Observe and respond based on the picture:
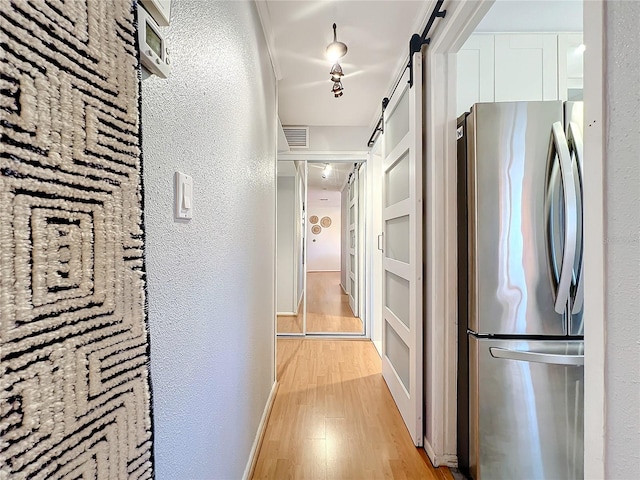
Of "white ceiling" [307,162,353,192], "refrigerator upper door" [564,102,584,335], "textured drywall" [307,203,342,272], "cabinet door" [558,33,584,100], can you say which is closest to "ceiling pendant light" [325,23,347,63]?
"refrigerator upper door" [564,102,584,335]

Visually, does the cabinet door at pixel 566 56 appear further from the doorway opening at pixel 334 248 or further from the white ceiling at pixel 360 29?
Answer: the doorway opening at pixel 334 248

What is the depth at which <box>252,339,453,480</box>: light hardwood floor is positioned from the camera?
1666 mm

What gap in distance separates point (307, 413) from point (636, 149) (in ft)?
7.21

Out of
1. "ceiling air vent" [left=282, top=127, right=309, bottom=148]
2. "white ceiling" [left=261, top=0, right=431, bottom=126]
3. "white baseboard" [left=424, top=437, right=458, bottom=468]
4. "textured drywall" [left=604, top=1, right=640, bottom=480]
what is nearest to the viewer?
"textured drywall" [left=604, top=1, right=640, bottom=480]

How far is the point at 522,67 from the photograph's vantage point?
6.37 ft

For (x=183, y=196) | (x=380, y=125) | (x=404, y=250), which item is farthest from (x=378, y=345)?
(x=183, y=196)

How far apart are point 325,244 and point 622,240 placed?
9899mm

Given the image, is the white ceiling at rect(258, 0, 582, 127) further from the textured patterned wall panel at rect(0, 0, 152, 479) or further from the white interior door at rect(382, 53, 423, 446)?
the textured patterned wall panel at rect(0, 0, 152, 479)

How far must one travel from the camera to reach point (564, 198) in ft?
4.60

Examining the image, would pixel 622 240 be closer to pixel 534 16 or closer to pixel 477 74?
pixel 477 74

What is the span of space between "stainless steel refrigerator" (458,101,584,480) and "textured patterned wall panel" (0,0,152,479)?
1.47 metres

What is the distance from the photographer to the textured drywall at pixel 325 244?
34.1ft

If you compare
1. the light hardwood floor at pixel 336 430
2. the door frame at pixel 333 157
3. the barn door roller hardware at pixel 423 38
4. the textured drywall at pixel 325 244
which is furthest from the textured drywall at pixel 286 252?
the textured drywall at pixel 325 244

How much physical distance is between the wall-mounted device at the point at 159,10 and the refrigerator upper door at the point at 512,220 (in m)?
1.37
